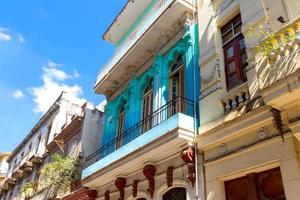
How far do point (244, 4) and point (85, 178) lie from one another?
7389 millimetres

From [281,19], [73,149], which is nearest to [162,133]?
[281,19]

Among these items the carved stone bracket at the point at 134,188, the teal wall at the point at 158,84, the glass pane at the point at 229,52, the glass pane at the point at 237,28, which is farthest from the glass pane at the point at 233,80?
the carved stone bracket at the point at 134,188

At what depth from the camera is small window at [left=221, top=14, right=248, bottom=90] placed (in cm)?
745

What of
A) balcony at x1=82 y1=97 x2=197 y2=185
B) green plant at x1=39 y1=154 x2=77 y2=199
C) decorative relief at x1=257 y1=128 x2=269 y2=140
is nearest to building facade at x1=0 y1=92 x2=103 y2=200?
green plant at x1=39 y1=154 x2=77 y2=199

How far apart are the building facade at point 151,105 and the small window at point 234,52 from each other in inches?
37.6

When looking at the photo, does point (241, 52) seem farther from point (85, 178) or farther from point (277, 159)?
point (85, 178)

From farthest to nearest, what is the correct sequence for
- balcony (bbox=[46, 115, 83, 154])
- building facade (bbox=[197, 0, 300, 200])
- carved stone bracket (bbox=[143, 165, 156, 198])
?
balcony (bbox=[46, 115, 83, 154]), carved stone bracket (bbox=[143, 165, 156, 198]), building facade (bbox=[197, 0, 300, 200])

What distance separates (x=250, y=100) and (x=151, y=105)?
451 centimetres

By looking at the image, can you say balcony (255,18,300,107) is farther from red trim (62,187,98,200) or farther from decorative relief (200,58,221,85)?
red trim (62,187,98,200)

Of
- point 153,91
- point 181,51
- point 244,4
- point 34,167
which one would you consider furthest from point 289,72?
point 34,167

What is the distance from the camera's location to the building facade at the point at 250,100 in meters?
5.32

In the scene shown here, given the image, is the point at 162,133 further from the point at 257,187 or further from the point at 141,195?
the point at 257,187

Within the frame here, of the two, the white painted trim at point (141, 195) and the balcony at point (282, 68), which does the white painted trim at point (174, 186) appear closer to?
the white painted trim at point (141, 195)

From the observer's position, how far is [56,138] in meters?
18.0
